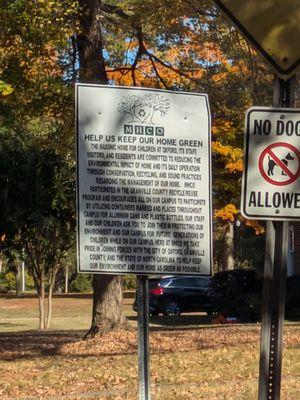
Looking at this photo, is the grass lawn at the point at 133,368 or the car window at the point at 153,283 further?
the car window at the point at 153,283

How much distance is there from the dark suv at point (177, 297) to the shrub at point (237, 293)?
3.57 meters

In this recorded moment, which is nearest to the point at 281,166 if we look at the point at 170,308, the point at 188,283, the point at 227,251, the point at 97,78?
the point at 97,78

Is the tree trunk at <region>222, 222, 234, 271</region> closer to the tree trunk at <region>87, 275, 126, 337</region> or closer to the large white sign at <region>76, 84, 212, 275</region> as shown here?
the tree trunk at <region>87, 275, 126, 337</region>

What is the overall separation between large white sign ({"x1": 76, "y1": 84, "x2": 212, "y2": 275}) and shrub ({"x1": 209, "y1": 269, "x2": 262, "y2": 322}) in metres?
17.2

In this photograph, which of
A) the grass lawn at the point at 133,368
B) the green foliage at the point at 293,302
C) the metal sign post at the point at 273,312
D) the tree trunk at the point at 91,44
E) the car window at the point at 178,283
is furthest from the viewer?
the car window at the point at 178,283

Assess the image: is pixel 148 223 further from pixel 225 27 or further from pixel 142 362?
pixel 225 27

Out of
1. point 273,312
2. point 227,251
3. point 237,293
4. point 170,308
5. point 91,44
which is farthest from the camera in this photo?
point 227,251

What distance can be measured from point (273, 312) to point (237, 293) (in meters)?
19.4

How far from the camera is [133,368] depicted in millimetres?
8930

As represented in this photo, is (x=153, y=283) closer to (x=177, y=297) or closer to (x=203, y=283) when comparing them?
(x=177, y=297)

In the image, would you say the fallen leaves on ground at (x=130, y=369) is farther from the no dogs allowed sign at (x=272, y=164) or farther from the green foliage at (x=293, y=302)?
the green foliage at (x=293, y=302)

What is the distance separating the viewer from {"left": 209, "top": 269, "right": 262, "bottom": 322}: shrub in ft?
70.4

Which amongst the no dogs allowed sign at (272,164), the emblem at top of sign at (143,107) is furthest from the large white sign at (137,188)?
the no dogs allowed sign at (272,164)

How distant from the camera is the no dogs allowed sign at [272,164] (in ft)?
12.8
